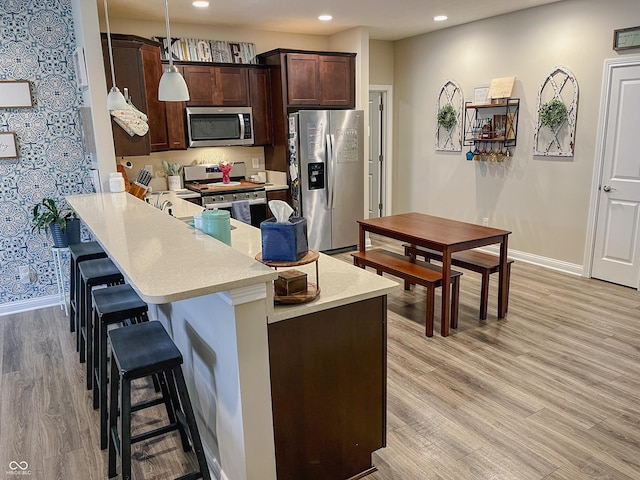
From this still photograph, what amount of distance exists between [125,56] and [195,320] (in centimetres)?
299

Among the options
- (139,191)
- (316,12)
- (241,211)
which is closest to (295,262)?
(139,191)

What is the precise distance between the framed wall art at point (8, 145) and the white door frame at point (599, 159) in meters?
5.17

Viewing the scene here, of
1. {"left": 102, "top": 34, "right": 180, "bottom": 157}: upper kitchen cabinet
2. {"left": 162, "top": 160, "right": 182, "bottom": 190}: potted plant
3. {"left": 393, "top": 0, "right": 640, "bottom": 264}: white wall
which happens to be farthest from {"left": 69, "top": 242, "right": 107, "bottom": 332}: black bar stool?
{"left": 393, "top": 0, "right": 640, "bottom": 264}: white wall

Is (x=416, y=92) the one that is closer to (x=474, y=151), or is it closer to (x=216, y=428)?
(x=474, y=151)

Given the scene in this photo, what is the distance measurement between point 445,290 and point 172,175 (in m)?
3.24

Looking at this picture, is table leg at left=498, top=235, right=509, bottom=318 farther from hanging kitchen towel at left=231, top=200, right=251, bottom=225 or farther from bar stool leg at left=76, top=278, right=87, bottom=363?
bar stool leg at left=76, top=278, right=87, bottom=363

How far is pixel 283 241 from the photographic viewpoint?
169 cm

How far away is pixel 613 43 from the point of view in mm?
4250

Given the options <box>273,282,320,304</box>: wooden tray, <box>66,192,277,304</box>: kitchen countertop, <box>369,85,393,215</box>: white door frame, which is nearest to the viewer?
<box>66,192,277,304</box>: kitchen countertop

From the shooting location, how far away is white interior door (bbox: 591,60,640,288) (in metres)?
4.21

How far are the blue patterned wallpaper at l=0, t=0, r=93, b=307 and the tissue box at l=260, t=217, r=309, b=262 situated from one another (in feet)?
10.6

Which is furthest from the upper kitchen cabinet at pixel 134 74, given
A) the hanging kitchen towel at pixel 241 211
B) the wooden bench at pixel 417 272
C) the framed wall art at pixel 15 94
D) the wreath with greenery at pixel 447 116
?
the wreath with greenery at pixel 447 116

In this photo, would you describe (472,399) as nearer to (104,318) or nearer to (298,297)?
(298,297)

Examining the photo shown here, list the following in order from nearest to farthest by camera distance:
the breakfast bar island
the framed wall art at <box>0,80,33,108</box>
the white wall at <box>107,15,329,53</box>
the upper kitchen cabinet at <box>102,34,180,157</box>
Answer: the breakfast bar island
the framed wall art at <box>0,80,33,108</box>
the upper kitchen cabinet at <box>102,34,180,157</box>
the white wall at <box>107,15,329,53</box>
